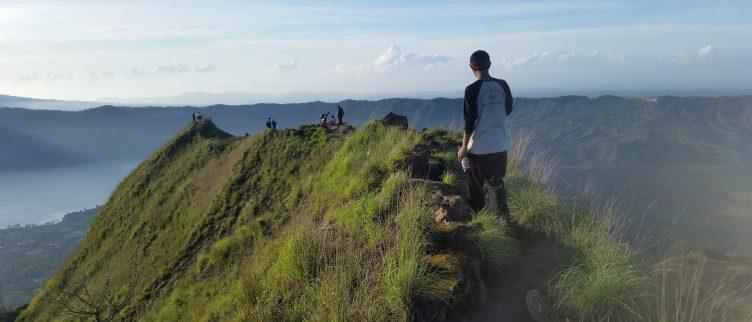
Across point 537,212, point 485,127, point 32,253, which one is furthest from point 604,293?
point 32,253

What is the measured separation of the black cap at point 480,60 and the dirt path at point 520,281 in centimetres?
284

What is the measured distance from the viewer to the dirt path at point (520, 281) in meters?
5.02

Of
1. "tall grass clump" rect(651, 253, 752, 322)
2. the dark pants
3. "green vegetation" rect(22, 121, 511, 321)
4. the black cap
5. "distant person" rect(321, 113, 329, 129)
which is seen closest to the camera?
"tall grass clump" rect(651, 253, 752, 322)

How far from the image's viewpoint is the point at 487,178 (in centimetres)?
695

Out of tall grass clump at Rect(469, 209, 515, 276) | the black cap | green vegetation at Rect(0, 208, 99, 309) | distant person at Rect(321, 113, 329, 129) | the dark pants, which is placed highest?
the black cap

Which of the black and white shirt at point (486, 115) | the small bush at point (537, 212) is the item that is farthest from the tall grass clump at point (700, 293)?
the black and white shirt at point (486, 115)

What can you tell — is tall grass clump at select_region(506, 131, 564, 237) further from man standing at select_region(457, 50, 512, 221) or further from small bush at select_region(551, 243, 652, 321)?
small bush at select_region(551, 243, 652, 321)

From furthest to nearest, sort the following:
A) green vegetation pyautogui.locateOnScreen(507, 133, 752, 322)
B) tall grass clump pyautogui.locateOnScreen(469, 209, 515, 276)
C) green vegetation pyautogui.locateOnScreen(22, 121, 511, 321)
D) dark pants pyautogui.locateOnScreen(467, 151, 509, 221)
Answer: dark pants pyautogui.locateOnScreen(467, 151, 509, 221), tall grass clump pyautogui.locateOnScreen(469, 209, 515, 276), green vegetation pyautogui.locateOnScreen(22, 121, 511, 321), green vegetation pyautogui.locateOnScreen(507, 133, 752, 322)

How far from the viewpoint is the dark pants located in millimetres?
6859

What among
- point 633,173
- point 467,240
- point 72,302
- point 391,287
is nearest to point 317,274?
point 391,287

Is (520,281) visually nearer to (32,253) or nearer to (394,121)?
(394,121)

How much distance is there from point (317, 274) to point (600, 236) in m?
4.00

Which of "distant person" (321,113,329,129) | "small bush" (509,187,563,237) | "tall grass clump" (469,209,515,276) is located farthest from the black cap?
"distant person" (321,113,329,129)

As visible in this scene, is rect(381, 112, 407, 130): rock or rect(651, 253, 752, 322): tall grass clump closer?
rect(651, 253, 752, 322): tall grass clump
